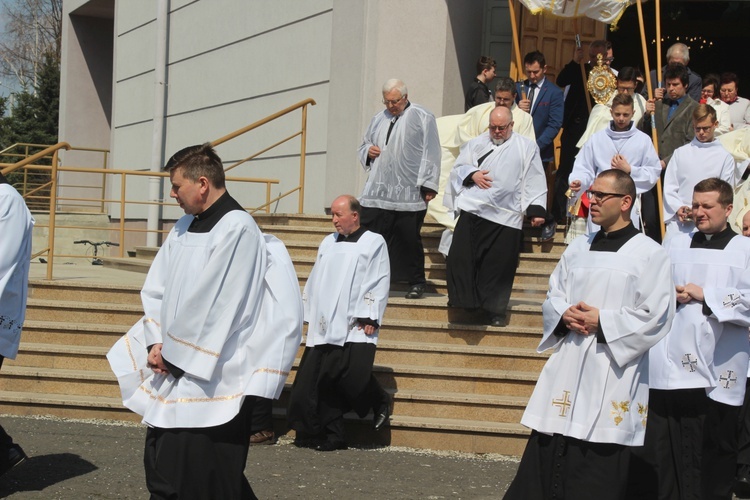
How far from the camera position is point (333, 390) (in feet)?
27.5

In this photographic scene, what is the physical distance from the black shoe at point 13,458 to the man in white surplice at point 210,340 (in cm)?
170

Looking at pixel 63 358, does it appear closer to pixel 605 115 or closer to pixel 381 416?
pixel 381 416

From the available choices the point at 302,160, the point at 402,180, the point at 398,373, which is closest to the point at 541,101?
the point at 402,180

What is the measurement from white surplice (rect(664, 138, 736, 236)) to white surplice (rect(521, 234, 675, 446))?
3710 mm

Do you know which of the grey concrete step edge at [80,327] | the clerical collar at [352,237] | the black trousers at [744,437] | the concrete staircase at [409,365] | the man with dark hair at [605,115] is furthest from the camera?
the man with dark hair at [605,115]

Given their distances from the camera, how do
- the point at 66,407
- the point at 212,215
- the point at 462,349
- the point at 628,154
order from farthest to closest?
the point at 628,154 → the point at 462,349 → the point at 66,407 → the point at 212,215

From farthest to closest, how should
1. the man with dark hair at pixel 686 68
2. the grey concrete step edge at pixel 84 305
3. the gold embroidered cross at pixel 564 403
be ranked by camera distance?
the man with dark hair at pixel 686 68 → the grey concrete step edge at pixel 84 305 → the gold embroidered cross at pixel 564 403

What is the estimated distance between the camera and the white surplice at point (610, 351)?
213 inches

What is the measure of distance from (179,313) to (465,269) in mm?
4552

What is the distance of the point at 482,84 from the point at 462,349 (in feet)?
11.9

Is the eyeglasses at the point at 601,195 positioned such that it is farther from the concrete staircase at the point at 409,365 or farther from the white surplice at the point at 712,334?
the concrete staircase at the point at 409,365

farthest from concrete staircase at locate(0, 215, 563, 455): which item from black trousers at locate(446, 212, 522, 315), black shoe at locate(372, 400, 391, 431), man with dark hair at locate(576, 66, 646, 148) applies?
man with dark hair at locate(576, 66, 646, 148)

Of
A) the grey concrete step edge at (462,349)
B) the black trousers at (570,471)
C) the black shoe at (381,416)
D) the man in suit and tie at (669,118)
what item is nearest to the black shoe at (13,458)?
the black shoe at (381,416)

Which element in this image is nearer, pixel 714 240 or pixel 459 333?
pixel 714 240
